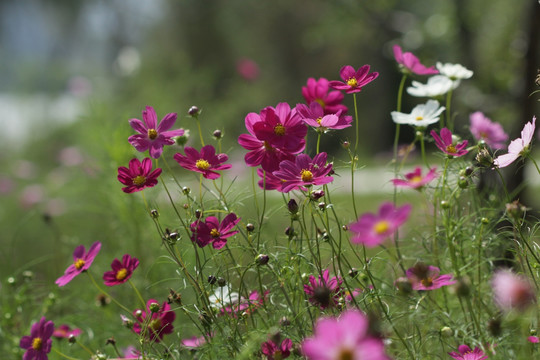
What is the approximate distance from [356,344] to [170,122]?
16.7 inches

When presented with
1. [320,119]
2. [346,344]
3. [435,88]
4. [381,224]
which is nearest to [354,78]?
[320,119]

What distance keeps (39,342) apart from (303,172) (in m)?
0.40

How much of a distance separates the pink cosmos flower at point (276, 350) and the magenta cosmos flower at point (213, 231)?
0.40 ft

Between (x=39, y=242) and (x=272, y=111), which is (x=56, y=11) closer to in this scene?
(x=39, y=242)

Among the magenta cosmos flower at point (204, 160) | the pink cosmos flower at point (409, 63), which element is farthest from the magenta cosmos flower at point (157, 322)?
the pink cosmos flower at point (409, 63)

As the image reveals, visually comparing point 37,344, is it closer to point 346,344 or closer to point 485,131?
point 346,344

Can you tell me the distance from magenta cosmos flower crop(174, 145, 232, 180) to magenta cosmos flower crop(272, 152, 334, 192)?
82mm

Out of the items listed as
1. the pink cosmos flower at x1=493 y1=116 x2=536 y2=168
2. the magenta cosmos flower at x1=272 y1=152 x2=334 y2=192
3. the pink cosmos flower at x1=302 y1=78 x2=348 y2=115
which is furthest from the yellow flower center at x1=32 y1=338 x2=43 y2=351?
the pink cosmos flower at x1=493 y1=116 x2=536 y2=168

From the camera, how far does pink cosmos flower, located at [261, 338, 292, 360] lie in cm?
56

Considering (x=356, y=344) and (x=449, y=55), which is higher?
(x=356, y=344)

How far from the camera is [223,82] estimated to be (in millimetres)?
8711

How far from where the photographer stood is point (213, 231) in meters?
0.64

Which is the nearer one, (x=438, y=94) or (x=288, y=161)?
(x=288, y=161)

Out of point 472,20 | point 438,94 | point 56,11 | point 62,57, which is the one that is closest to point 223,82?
point 62,57
